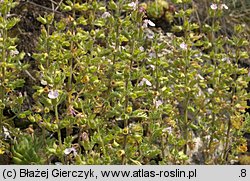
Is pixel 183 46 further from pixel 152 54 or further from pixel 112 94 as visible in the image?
pixel 112 94

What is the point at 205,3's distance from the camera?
14.7 feet

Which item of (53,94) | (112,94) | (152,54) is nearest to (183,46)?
(152,54)

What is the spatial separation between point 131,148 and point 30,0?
1852 millimetres

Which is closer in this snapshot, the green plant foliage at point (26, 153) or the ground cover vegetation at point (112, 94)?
the ground cover vegetation at point (112, 94)

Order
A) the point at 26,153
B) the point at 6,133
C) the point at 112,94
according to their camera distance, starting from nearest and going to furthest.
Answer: the point at 112,94 → the point at 26,153 → the point at 6,133

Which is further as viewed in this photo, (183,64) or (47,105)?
(183,64)

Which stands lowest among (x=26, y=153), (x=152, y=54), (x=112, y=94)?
(x=26, y=153)

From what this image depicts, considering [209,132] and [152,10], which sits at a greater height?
[152,10]

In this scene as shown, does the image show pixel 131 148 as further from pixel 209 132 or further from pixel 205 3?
pixel 205 3

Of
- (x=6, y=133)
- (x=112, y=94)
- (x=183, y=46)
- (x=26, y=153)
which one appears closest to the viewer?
(x=112, y=94)

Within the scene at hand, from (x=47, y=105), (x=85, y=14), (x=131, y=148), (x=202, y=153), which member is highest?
(x=85, y=14)

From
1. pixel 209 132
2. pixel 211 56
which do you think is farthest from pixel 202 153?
pixel 211 56

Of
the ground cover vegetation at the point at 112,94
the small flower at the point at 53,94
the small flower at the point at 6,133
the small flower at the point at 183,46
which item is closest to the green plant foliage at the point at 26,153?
the ground cover vegetation at the point at 112,94

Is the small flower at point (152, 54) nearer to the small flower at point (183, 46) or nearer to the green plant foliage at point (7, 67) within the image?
the small flower at point (183, 46)
